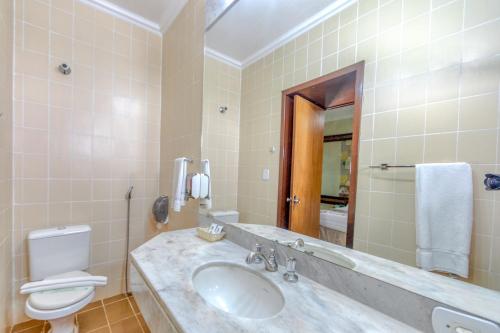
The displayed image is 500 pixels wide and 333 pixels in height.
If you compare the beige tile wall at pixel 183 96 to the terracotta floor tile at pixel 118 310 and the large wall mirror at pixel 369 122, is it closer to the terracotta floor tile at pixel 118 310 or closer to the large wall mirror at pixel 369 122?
the large wall mirror at pixel 369 122

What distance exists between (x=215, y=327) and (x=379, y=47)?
96 cm

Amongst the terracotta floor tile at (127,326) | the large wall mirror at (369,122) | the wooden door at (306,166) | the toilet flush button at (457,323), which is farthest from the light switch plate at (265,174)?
the terracotta floor tile at (127,326)

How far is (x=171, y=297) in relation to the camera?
66 centimetres

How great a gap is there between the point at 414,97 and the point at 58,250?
225cm

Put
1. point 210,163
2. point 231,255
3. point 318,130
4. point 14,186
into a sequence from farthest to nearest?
point 14,186 → point 210,163 → point 231,255 → point 318,130

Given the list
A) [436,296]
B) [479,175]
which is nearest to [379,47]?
[479,175]

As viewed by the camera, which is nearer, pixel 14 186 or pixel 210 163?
pixel 210 163

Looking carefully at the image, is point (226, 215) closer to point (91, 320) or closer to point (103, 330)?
point (103, 330)

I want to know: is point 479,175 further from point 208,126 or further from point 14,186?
point 14,186

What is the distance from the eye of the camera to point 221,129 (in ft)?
4.56

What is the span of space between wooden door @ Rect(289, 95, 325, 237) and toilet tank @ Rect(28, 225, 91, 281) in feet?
5.45

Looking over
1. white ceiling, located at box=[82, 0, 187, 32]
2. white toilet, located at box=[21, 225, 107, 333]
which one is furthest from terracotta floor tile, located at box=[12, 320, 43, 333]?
white ceiling, located at box=[82, 0, 187, 32]

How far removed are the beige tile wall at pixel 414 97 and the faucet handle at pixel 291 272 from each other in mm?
234

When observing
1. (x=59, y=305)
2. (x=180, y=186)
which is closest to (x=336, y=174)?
(x=180, y=186)
